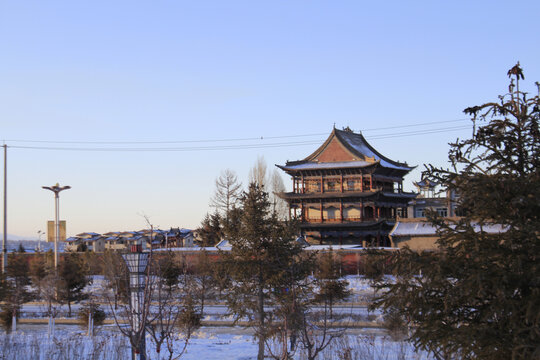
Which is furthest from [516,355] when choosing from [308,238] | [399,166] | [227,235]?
[399,166]

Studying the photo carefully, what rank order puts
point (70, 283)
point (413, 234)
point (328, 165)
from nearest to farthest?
point (70, 283)
point (413, 234)
point (328, 165)

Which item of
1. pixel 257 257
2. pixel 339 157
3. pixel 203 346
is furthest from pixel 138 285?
pixel 339 157

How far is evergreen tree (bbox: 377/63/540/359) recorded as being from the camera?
6230 millimetres

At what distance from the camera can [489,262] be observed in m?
6.49

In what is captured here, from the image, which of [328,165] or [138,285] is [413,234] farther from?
[138,285]

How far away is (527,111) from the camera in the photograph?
7000 mm

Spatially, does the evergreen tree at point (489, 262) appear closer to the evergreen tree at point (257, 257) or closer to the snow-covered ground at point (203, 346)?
the snow-covered ground at point (203, 346)

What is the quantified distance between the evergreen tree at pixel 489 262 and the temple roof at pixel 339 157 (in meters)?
46.8

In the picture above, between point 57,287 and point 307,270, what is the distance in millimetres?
16294

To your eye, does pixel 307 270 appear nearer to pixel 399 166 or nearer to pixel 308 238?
pixel 308 238

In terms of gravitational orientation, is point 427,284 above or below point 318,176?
below

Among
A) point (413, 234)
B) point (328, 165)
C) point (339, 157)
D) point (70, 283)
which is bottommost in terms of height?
point (70, 283)

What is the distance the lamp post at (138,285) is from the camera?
10.3m

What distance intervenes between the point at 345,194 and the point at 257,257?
1493 inches
